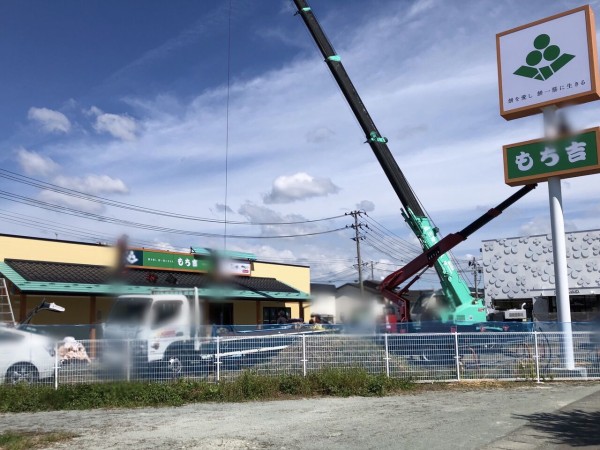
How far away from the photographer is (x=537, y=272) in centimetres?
3894

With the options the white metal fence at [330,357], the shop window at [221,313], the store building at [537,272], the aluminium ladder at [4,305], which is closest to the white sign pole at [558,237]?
the white metal fence at [330,357]

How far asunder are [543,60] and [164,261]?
2004cm

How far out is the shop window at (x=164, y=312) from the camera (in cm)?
1570

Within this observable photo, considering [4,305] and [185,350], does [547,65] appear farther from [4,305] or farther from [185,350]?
[4,305]

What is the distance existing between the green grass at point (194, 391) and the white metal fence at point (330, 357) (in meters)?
0.42

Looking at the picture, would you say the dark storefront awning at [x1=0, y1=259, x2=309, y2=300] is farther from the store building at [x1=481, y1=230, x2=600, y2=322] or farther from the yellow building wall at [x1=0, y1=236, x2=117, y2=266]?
the store building at [x1=481, y1=230, x2=600, y2=322]

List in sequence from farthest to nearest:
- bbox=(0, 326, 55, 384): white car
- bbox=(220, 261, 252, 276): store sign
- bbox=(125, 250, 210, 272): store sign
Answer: bbox=(220, 261, 252, 276): store sign, bbox=(125, 250, 210, 272): store sign, bbox=(0, 326, 55, 384): white car

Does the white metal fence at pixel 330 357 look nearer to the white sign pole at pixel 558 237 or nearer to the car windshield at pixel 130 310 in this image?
the white sign pole at pixel 558 237

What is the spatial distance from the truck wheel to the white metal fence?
0.03m

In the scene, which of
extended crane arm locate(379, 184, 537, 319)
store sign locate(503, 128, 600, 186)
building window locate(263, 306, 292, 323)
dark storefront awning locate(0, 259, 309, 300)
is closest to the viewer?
store sign locate(503, 128, 600, 186)

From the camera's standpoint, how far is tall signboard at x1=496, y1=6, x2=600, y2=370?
14.9 meters

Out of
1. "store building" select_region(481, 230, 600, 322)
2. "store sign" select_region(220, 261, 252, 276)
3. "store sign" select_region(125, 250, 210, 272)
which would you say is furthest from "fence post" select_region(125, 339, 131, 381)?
A: "store building" select_region(481, 230, 600, 322)

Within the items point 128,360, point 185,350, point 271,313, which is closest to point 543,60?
point 185,350

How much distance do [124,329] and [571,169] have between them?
40.2 feet
